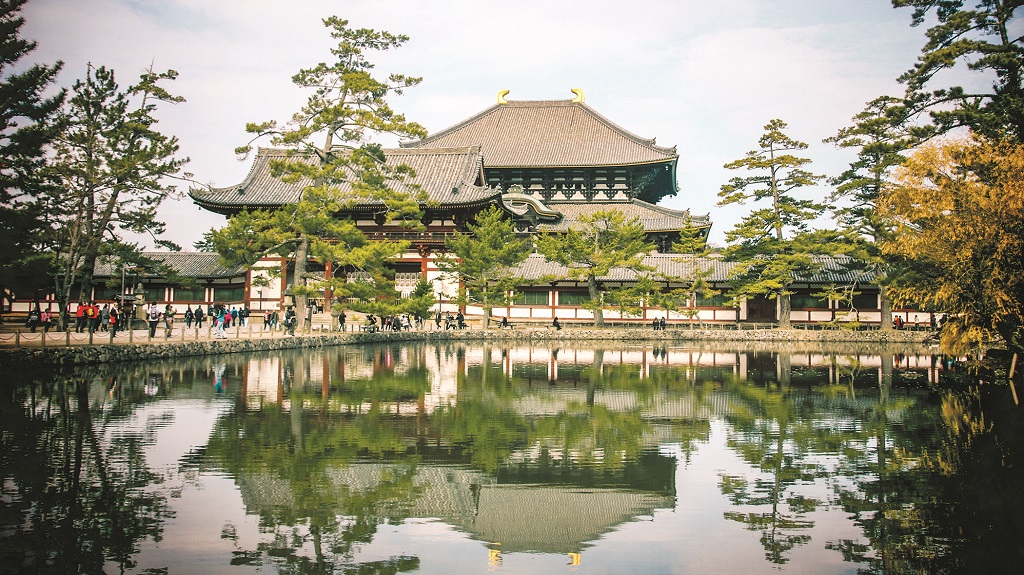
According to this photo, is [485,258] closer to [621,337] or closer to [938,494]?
[621,337]

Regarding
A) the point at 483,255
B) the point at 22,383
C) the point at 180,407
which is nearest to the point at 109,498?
the point at 180,407

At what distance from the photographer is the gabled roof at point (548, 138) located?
5466 centimetres

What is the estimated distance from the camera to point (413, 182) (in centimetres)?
4694

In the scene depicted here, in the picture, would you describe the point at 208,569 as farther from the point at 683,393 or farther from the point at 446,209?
the point at 446,209

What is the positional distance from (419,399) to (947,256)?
43.7 feet

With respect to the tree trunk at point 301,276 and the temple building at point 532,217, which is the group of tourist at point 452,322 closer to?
the temple building at point 532,217

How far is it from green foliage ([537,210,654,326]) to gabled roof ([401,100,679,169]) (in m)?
12.0

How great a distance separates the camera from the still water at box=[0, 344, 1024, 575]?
23.3 ft

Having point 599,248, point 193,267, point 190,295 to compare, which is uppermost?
point 599,248

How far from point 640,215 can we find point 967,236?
112ft

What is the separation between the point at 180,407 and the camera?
14.8 metres

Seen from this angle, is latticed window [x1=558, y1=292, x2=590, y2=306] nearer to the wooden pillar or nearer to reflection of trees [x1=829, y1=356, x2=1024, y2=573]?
the wooden pillar

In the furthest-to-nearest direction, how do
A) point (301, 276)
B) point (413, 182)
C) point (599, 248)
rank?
point (413, 182), point (599, 248), point (301, 276)

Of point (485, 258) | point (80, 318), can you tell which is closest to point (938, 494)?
point (80, 318)
